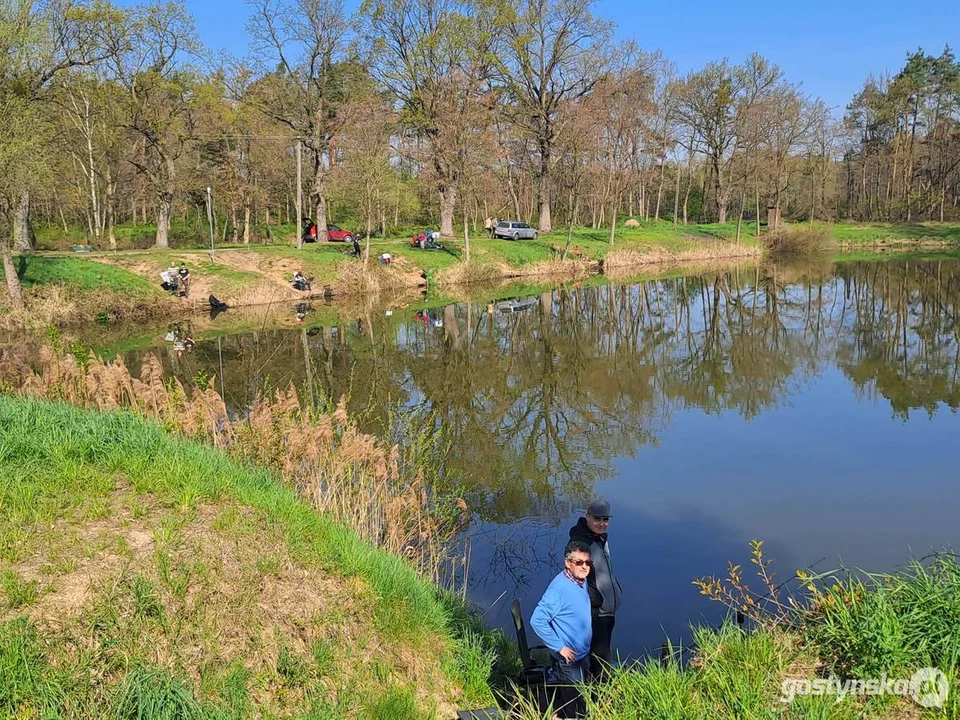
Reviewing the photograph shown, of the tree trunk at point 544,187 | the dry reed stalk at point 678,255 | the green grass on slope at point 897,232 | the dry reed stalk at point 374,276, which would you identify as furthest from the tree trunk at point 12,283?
the green grass on slope at point 897,232

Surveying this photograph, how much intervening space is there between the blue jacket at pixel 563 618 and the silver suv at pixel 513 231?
43.0 m

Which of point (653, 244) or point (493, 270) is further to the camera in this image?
point (653, 244)

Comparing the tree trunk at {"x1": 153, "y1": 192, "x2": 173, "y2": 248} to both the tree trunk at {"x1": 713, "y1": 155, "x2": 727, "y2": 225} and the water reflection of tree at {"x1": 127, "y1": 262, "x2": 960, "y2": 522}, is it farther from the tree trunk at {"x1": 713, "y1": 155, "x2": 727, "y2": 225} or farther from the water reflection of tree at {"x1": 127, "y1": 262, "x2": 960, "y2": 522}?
the tree trunk at {"x1": 713, "y1": 155, "x2": 727, "y2": 225}

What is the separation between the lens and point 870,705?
3.57 m

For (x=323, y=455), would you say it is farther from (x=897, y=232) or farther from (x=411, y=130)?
(x=897, y=232)

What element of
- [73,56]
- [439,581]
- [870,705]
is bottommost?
[439,581]

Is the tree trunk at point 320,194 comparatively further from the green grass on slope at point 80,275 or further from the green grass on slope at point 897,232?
the green grass on slope at point 897,232

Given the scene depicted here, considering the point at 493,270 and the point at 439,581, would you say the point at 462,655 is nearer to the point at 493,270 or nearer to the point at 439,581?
the point at 439,581

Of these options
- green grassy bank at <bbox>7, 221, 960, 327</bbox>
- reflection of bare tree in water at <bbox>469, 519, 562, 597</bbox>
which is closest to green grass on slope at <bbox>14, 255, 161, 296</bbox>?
green grassy bank at <bbox>7, 221, 960, 327</bbox>

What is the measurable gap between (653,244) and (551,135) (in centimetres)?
1046

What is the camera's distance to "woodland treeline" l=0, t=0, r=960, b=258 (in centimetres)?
3111

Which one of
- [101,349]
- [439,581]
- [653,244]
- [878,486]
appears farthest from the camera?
[653,244]

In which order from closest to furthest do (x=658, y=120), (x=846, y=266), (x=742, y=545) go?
(x=742, y=545)
(x=846, y=266)
(x=658, y=120)

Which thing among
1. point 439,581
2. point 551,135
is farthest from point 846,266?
point 439,581
